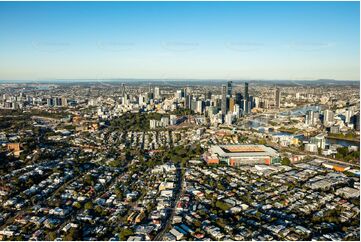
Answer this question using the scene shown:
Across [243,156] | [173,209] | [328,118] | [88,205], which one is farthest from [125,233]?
[328,118]

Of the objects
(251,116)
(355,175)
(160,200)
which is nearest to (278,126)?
(251,116)

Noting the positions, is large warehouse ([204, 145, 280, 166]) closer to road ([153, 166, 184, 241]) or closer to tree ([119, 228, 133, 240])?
road ([153, 166, 184, 241])

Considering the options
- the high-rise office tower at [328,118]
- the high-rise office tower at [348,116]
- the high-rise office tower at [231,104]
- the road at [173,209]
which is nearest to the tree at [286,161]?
the road at [173,209]

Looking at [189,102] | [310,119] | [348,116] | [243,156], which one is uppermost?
[189,102]

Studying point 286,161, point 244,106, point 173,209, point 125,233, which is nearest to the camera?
point 125,233

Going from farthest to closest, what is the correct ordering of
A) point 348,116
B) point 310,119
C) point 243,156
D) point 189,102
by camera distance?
point 189,102 < point 310,119 < point 348,116 < point 243,156

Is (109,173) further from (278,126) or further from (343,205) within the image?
(278,126)

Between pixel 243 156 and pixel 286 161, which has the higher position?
pixel 243 156

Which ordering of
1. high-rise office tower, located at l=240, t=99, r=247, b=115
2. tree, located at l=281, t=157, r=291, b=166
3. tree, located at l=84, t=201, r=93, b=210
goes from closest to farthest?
tree, located at l=84, t=201, r=93, b=210 → tree, located at l=281, t=157, r=291, b=166 → high-rise office tower, located at l=240, t=99, r=247, b=115

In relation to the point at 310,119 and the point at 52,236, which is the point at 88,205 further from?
the point at 310,119

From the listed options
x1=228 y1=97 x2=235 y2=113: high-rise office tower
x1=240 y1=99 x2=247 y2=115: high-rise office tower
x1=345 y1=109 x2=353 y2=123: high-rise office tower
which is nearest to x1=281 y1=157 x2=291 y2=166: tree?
x1=345 y1=109 x2=353 y2=123: high-rise office tower

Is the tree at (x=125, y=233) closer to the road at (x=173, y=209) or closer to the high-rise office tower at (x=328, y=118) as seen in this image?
the road at (x=173, y=209)
